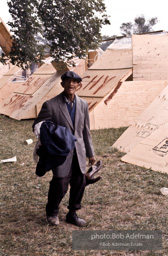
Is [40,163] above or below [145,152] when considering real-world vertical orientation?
above

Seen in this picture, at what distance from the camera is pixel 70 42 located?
9.99 m

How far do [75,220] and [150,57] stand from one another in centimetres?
742

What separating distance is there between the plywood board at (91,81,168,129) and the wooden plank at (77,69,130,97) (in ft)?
0.73

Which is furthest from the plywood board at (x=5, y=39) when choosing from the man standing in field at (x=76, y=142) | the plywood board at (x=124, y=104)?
the man standing in field at (x=76, y=142)

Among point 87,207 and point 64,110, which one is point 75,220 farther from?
point 64,110

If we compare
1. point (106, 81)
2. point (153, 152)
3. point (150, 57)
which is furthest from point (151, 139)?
point (150, 57)

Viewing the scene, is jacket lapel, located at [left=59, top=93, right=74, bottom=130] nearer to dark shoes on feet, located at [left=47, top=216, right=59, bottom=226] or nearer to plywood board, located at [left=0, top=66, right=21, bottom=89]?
dark shoes on feet, located at [left=47, top=216, right=59, bottom=226]

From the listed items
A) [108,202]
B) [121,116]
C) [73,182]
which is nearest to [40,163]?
[73,182]

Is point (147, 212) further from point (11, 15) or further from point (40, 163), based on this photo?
point (11, 15)

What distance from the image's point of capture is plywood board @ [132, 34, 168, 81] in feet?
34.6

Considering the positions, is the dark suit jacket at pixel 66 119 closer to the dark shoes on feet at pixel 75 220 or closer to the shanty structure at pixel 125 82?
the dark shoes on feet at pixel 75 220

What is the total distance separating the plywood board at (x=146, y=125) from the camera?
739 cm

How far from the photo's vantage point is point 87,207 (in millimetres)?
4762

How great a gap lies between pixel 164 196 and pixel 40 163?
1991mm
